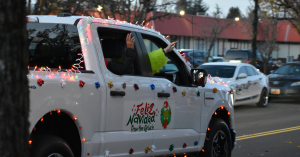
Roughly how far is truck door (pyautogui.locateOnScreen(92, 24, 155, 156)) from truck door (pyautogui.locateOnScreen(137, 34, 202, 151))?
18 centimetres

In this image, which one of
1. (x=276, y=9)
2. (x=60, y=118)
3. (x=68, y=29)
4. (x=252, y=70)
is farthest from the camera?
(x=276, y=9)

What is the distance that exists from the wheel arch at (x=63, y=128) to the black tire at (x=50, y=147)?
0.52 ft

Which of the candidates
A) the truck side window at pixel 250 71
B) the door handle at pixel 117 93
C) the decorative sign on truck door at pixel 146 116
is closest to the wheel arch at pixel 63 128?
the door handle at pixel 117 93

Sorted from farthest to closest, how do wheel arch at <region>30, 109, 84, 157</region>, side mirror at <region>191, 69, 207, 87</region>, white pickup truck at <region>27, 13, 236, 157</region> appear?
side mirror at <region>191, 69, 207, 87</region> < wheel arch at <region>30, 109, 84, 157</region> < white pickup truck at <region>27, 13, 236, 157</region>

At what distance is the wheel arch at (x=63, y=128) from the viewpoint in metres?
4.12

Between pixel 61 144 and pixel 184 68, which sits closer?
pixel 61 144

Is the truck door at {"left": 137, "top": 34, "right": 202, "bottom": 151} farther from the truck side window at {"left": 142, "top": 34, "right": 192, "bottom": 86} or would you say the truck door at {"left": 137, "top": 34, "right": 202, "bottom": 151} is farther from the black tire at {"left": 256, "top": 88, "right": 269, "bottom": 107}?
the black tire at {"left": 256, "top": 88, "right": 269, "bottom": 107}

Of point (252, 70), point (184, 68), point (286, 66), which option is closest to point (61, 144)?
point (184, 68)

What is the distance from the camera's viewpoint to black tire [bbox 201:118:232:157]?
605cm

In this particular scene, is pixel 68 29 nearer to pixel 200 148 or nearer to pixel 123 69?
pixel 123 69

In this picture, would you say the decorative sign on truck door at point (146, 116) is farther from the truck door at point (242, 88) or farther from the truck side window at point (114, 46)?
the truck door at point (242, 88)

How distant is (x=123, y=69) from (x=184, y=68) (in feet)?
4.43

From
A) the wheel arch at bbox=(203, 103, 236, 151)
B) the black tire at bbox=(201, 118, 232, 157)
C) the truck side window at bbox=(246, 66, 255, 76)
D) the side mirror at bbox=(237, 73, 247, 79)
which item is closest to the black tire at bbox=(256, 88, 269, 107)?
the truck side window at bbox=(246, 66, 255, 76)

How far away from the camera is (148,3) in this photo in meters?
17.1
